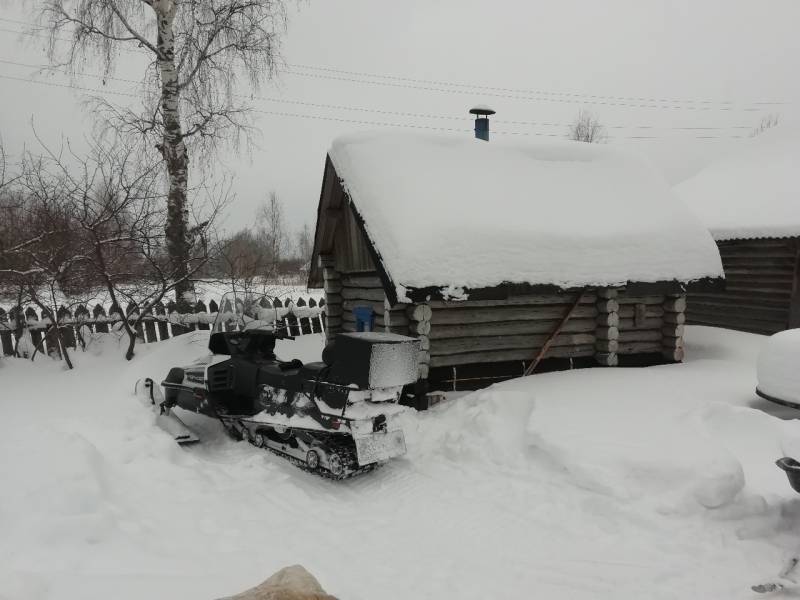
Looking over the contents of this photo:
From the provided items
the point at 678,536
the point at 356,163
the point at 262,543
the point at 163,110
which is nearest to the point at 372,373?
the point at 262,543

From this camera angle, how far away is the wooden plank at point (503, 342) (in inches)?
Answer: 283

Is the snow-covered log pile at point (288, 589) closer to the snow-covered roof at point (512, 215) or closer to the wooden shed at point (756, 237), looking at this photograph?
the snow-covered roof at point (512, 215)

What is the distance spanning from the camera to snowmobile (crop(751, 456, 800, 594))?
3.10 metres

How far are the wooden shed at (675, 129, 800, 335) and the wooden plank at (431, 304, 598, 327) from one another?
4.45 m

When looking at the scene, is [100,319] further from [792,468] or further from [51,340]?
[792,468]

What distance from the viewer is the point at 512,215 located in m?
7.44

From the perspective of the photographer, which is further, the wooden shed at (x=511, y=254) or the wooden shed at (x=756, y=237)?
the wooden shed at (x=756, y=237)

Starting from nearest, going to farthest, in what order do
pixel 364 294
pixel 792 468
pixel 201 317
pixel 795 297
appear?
pixel 792 468, pixel 364 294, pixel 201 317, pixel 795 297

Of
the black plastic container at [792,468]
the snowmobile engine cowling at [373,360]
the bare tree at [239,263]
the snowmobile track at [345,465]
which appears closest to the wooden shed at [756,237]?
the black plastic container at [792,468]

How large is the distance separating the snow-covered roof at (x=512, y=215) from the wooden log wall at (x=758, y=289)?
10.2 feet

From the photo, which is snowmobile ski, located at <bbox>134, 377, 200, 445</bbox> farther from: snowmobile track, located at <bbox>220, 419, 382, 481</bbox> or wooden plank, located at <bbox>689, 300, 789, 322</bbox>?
wooden plank, located at <bbox>689, 300, 789, 322</bbox>

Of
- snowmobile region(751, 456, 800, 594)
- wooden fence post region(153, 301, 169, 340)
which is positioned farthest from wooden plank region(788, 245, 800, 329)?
wooden fence post region(153, 301, 169, 340)

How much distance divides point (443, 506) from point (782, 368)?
380 cm

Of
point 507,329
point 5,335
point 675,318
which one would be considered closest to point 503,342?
point 507,329
